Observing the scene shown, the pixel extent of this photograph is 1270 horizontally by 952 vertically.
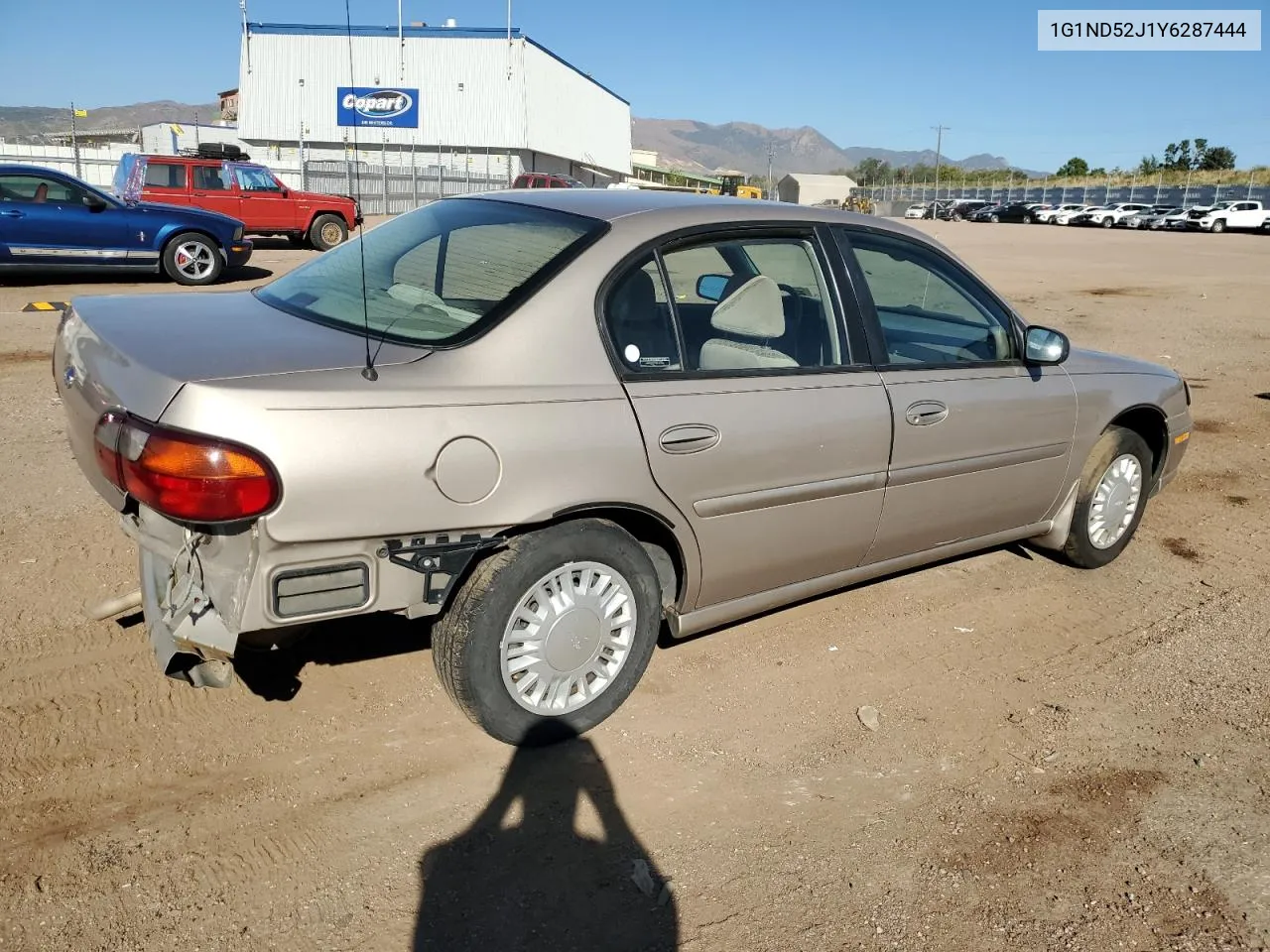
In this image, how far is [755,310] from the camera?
3.79 metres

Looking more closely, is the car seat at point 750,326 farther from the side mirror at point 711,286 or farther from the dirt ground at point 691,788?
the dirt ground at point 691,788

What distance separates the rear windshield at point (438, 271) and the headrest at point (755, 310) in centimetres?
68

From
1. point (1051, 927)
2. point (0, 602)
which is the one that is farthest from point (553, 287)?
point (0, 602)

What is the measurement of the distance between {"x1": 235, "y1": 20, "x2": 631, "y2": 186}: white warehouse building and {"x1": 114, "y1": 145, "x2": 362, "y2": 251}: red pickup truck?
80.8ft

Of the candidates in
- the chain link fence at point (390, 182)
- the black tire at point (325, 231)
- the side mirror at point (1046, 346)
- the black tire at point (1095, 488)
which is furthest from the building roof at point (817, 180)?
the side mirror at point (1046, 346)

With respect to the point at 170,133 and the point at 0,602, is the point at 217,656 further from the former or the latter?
the point at 170,133

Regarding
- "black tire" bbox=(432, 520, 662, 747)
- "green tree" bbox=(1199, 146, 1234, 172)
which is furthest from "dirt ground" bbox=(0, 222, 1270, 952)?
"green tree" bbox=(1199, 146, 1234, 172)

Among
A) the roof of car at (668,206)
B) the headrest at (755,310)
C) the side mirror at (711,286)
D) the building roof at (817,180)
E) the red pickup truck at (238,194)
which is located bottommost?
the headrest at (755,310)

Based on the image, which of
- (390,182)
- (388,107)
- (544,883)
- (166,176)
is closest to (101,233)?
(166,176)

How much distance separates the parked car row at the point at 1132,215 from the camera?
156 ft

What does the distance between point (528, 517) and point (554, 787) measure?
838 mm

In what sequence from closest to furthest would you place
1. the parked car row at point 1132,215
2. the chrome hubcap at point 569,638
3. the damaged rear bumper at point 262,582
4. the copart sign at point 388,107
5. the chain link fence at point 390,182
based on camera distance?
the damaged rear bumper at point 262,582, the chrome hubcap at point 569,638, the chain link fence at point 390,182, the copart sign at point 388,107, the parked car row at point 1132,215

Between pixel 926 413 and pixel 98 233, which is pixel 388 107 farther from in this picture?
pixel 926 413

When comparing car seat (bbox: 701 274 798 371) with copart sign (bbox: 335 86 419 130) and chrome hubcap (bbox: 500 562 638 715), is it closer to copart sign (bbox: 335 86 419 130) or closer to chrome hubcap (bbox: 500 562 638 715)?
chrome hubcap (bbox: 500 562 638 715)
